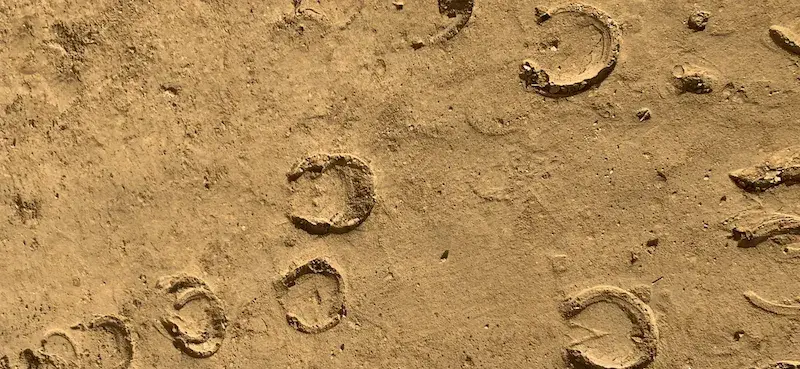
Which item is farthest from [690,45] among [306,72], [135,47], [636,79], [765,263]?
[135,47]

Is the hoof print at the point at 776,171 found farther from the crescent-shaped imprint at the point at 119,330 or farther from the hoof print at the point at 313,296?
the crescent-shaped imprint at the point at 119,330

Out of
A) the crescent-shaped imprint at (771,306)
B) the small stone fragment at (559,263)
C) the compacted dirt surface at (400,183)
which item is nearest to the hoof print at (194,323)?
the compacted dirt surface at (400,183)

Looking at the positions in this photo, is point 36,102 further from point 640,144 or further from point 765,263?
point 765,263

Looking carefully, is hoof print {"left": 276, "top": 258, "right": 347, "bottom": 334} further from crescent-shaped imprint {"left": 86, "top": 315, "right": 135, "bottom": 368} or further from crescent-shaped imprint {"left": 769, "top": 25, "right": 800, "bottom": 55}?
crescent-shaped imprint {"left": 769, "top": 25, "right": 800, "bottom": 55}

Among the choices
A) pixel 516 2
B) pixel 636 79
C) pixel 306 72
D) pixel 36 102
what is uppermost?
pixel 36 102

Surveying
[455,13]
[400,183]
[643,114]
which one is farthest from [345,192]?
[643,114]
